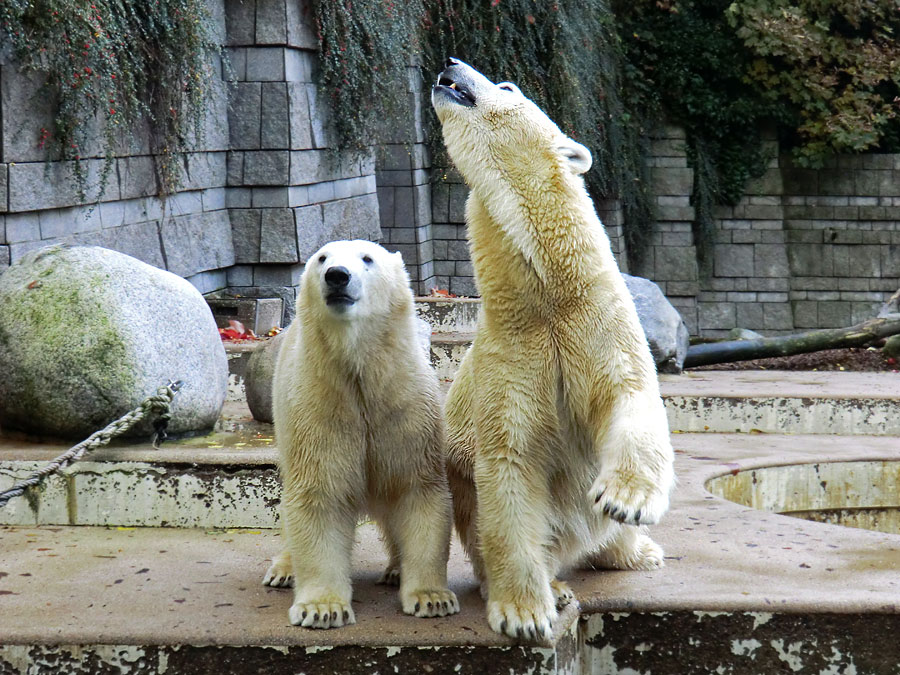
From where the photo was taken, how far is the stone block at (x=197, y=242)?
Result: 6777mm

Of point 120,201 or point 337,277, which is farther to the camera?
point 120,201

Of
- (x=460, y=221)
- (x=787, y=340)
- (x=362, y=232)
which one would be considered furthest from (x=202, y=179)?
(x=787, y=340)

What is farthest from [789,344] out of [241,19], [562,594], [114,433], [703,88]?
[562,594]

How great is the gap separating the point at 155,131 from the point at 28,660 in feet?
15.2

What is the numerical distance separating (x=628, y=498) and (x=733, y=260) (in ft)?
41.5

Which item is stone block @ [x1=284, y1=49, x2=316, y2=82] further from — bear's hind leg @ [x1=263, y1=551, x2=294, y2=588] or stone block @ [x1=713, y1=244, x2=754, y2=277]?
stone block @ [x1=713, y1=244, x2=754, y2=277]

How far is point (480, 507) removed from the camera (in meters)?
2.53

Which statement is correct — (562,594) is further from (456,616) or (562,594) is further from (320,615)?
(320,615)

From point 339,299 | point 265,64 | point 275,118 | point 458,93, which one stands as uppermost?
point 265,64

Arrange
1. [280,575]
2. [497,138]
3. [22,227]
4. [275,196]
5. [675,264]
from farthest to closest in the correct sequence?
[675,264] → [275,196] → [22,227] → [280,575] → [497,138]

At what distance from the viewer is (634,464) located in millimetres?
2205

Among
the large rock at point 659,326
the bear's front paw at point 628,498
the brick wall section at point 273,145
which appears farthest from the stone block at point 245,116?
the bear's front paw at point 628,498

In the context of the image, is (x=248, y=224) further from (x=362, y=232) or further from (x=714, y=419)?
(x=714, y=419)

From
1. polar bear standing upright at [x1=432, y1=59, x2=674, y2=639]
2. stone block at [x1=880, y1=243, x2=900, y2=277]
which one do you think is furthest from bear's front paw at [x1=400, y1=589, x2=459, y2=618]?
stone block at [x1=880, y1=243, x2=900, y2=277]
